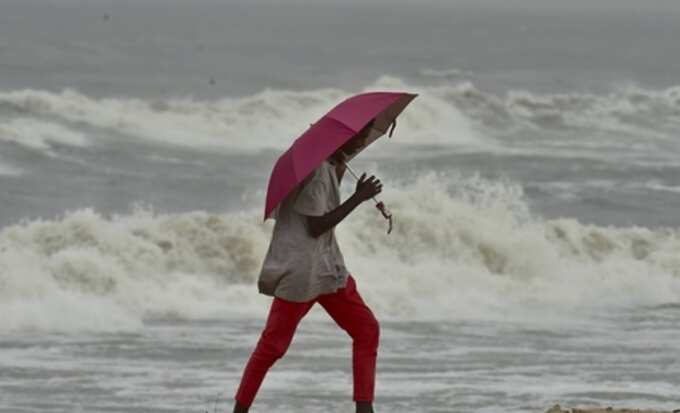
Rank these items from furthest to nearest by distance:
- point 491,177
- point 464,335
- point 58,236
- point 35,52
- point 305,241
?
point 35,52, point 491,177, point 58,236, point 464,335, point 305,241

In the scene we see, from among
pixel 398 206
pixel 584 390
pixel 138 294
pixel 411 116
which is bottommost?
pixel 584 390

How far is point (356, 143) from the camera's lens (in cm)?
866

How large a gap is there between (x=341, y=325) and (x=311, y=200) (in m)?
0.62

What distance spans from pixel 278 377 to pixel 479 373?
1.51 m

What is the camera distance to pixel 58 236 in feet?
66.4

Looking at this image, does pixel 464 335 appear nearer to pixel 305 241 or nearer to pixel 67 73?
pixel 305 241

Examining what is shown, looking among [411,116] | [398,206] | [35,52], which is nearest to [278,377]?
[398,206]

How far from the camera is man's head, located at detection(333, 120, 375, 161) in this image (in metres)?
8.62

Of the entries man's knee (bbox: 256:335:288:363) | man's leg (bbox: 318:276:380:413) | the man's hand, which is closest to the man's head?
the man's hand

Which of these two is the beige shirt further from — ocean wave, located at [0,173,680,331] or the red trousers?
ocean wave, located at [0,173,680,331]

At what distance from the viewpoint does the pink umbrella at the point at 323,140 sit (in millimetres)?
8461

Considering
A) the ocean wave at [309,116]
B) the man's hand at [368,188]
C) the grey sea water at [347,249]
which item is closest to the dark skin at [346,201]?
the man's hand at [368,188]

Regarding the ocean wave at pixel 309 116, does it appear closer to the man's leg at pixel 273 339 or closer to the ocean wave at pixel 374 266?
the ocean wave at pixel 374 266

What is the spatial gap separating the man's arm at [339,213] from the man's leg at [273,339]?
13.8 inches
